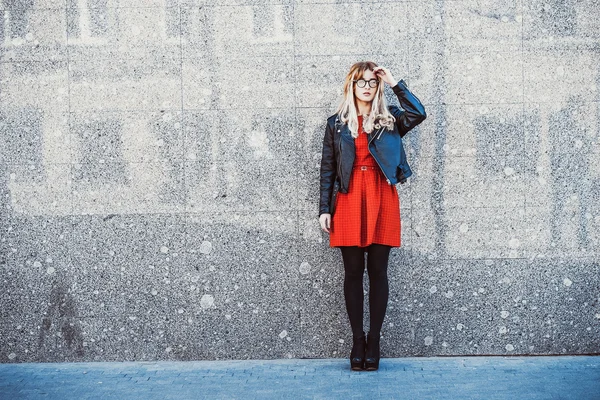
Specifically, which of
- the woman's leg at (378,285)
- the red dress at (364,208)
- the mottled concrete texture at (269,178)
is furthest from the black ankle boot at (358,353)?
the red dress at (364,208)

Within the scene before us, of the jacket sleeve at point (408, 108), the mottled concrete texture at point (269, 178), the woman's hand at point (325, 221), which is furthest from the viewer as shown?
the mottled concrete texture at point (269, 178)

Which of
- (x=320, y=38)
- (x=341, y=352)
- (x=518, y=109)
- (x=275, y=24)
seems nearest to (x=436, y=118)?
(x=518, y=109)

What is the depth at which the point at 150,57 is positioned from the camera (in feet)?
18.8

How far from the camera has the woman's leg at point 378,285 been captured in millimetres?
5286

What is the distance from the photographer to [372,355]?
529 cm

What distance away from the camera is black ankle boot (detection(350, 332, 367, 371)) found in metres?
5.30

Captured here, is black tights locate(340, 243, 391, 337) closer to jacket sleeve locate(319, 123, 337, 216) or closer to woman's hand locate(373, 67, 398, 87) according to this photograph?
jacket sleeve locate(319, 123, 337, 216)

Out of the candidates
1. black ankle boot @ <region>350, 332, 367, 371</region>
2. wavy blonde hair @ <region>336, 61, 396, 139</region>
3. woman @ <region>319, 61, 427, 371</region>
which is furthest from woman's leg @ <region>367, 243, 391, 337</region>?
wavy blonde hair @ <region>336, 61, 396, 139</region>

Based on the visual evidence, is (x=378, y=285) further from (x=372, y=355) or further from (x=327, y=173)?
(x=327, y=173)

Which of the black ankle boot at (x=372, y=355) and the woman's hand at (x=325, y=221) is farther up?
the woman's hand at (x=325, y=221)

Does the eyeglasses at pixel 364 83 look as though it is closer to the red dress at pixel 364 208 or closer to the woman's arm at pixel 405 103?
the woman's arm at pixel 405 103

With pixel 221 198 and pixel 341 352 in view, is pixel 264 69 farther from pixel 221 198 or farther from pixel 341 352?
pixel 341 352

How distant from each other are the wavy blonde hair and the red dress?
0.24 ft

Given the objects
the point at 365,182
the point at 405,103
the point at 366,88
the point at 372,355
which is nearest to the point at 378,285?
the point at 372,355
